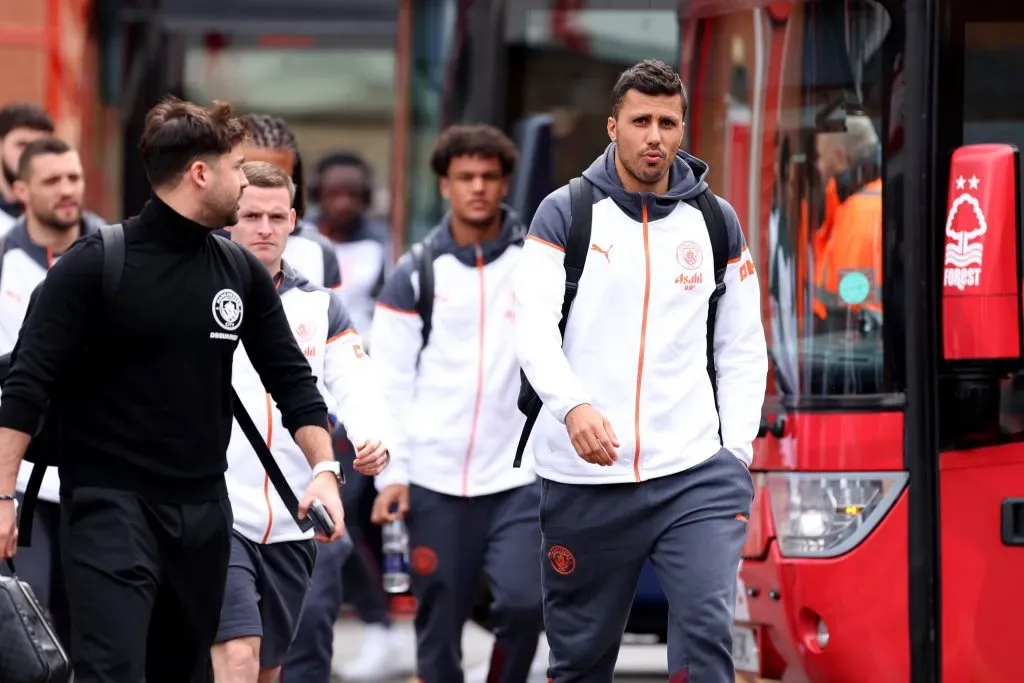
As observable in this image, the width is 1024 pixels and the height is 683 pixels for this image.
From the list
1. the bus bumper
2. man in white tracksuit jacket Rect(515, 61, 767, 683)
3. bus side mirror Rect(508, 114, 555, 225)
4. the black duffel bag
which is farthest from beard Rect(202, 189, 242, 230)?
bus side mirror Rect(508, 114, 555, 225)

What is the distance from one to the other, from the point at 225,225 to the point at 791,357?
2.17 m

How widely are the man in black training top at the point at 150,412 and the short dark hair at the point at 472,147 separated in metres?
2.28

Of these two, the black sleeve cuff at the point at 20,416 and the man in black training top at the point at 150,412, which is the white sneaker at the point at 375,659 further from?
the black sleeve cuff at the point at 20,416

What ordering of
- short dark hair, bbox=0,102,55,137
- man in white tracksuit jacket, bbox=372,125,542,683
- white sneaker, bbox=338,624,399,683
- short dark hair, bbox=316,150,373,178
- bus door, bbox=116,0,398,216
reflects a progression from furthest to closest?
bus door, bbox=116,0,398,216
short dark hair, bbox=316,150,373,178
white sneaker, bbox=338,624,399,683
short dark hair, bbox=0,102,55,137
man in white tracksuit jacket, bbox=372,125,542,683

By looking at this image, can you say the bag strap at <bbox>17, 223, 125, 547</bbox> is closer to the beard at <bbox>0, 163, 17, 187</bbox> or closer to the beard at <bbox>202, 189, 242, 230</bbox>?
the beard at <bbox>202, 189, 242, 230</bbox>

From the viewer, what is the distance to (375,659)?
9.62 metres

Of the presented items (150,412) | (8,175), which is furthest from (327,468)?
(8,175)

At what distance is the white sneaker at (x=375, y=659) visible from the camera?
30.9ft

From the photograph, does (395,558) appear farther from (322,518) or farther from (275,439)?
(322,518)

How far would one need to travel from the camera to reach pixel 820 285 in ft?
22.5

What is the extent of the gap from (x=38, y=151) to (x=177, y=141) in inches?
100

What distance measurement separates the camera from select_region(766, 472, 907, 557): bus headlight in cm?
657

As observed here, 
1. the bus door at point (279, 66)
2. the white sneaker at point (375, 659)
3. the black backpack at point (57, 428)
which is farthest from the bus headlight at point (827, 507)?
the white sneaker at point (375, 659)

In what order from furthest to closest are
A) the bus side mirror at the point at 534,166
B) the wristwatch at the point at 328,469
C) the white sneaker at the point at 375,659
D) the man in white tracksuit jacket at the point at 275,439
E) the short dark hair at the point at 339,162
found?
the short dark hair at the point at 339,162
the white sneaker at the point at 375,659
the bus side mirror at the point at 534,166
the man in white tracksuit jacket at the point at 275,439
the wristwatch at the point at 328,469
